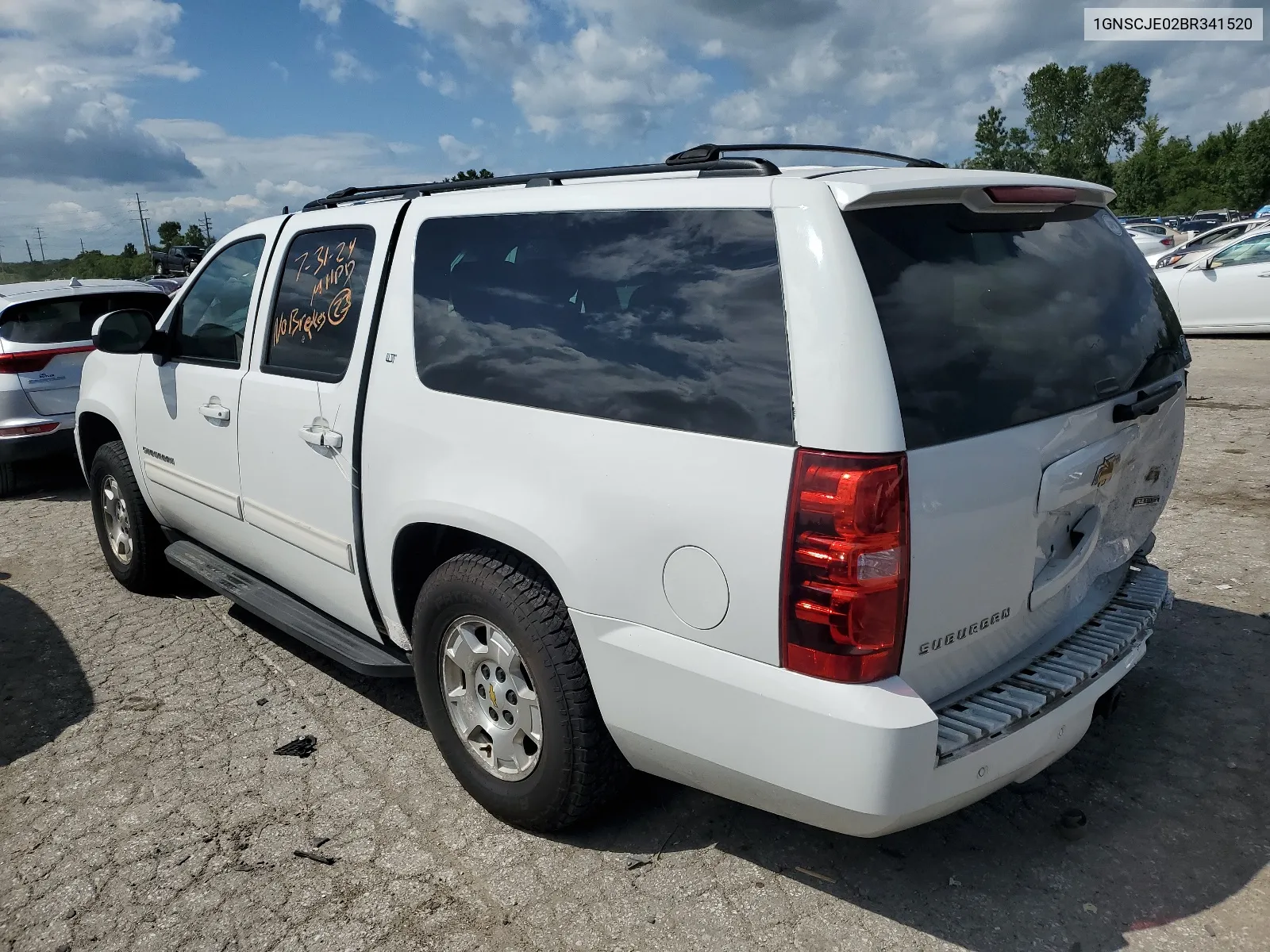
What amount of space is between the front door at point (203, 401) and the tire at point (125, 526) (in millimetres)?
254

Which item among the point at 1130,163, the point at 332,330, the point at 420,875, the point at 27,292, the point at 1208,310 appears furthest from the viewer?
the point at 1130,163

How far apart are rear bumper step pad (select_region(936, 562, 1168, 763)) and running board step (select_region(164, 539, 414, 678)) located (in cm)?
183

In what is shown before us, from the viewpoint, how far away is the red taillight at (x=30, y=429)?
23.9ft

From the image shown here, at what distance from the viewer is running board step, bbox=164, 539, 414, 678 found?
10.8 feet

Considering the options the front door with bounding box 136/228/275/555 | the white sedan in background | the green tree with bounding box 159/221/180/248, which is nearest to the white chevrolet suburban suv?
the front door with bounding box 136/228/275/555

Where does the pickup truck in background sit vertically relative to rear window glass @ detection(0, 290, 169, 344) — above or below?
above

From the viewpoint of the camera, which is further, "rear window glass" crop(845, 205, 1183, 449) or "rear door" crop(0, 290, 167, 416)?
"rear door" crop(0, 290, 167, 416)

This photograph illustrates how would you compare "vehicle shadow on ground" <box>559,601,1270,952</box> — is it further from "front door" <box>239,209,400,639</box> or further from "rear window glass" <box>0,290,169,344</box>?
"rear window glass" <box>0,290,169,344</box>

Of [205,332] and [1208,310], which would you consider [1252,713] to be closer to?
[205,332]

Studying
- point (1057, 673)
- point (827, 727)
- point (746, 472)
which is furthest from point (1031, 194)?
point (827, 727)

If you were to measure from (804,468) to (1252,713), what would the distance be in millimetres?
2490

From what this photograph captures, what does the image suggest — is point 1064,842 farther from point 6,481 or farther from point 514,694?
point 6,481

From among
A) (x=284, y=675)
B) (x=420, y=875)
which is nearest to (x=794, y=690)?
(x=420, y=875)

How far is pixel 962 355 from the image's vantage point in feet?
7.32
